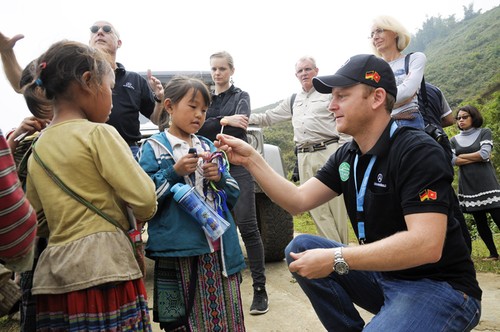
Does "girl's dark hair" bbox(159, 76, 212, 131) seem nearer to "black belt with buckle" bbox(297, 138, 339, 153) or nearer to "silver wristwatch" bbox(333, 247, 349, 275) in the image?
"silver wristwatch" bbox(333, 247, 349, 275)

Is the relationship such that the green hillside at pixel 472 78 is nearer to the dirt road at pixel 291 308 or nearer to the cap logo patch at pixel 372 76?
the dirt road at pixel 291 308

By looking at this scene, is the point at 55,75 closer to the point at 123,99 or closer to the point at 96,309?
the point at 96,309

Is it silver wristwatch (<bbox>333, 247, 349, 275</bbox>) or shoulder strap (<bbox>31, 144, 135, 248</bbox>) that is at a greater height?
shoulder strap (<bbox>31, 144, 135, 248</bbox>)

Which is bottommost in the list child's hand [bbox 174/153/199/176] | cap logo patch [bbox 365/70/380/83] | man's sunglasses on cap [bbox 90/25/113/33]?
child's hand [bbox 174/153/199/176]

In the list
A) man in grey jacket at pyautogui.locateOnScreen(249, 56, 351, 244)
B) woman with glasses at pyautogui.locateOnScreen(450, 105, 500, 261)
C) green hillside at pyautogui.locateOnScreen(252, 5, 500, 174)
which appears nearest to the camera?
man in grey jacket at pyautogui.locateOnScreen(249, 56, 351, 244)

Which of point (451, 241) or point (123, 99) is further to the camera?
point (123, 99)

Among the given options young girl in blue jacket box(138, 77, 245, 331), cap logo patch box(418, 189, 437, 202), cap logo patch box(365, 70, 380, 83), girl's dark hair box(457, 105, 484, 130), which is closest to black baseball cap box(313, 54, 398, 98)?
cap logo patch box(365, 70, 380, 83)

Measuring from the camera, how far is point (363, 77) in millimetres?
1961

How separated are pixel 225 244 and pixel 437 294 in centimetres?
111

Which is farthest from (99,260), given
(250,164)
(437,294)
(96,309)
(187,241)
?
(437,294)

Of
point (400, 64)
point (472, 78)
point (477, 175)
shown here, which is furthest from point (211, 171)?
point (472, 78)

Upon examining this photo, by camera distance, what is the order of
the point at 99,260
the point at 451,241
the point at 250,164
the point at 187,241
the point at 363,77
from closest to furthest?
the point at 99,260 → the point at 451,241 → the point at 363,77 → the point at 187,241 → the point at 250,164

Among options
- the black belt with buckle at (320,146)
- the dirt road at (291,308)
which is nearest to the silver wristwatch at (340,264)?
the dirt road at (291,308)

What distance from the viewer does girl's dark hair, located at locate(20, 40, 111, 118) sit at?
173cm
